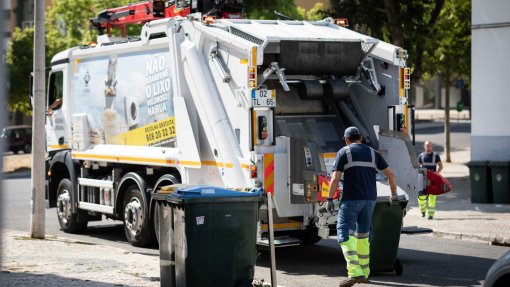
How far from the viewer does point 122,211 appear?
13508 mm

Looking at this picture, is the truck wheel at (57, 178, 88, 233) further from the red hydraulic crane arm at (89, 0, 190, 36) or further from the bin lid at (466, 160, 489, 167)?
the bin lid at (466, 160, 489, 167)

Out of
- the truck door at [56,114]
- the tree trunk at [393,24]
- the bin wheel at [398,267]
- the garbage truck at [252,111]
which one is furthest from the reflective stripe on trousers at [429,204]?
the tree trunk at [393,24]

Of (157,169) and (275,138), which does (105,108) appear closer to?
(157,169)

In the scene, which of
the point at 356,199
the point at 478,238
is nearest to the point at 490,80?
the point at 478,238

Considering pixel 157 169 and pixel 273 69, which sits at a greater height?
pixel 273 69

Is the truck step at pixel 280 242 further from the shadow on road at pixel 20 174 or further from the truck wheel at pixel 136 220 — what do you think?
the shadow on road at pixel 20 174

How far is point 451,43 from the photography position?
29453mm

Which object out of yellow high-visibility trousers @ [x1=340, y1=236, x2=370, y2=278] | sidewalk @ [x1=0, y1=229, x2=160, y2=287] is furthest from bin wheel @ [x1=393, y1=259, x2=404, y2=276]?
sidewalk @ [x1=0, y1=229, x2=160, y2=287]

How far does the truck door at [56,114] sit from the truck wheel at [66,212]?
72 cm

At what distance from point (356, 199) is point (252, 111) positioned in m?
1.93

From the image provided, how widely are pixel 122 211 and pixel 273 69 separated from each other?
383cm

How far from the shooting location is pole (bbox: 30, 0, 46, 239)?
13.0 metres

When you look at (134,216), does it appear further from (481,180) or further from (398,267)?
(481,180)

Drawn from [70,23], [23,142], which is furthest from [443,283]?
[23,142]
